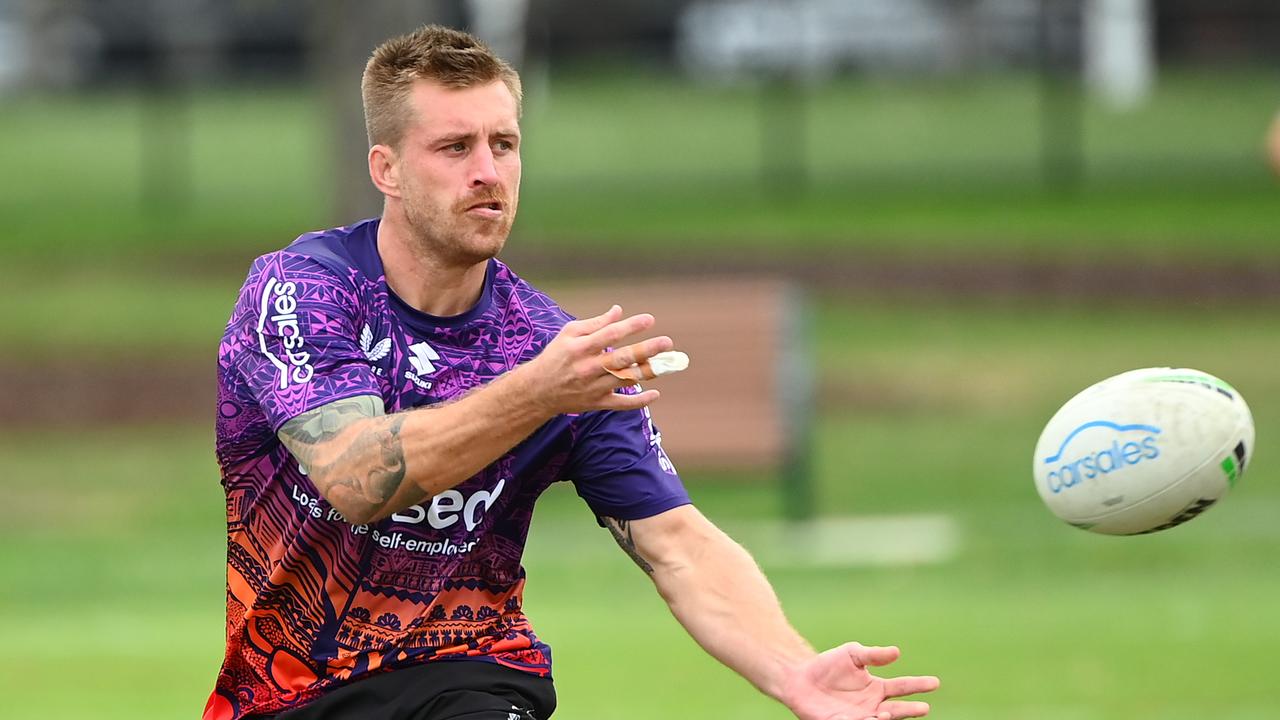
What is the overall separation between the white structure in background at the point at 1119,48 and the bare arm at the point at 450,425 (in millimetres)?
28290

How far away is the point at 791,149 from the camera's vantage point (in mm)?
29531

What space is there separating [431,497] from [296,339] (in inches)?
20.1

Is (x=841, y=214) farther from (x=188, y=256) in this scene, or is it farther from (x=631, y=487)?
(x=631, y=487)

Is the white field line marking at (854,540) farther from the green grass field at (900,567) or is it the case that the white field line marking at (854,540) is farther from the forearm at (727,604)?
the forearm at (727,604)

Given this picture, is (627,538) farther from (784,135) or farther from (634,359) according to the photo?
(784,135)

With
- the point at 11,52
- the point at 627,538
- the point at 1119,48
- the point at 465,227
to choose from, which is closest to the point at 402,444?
the point at 465,227

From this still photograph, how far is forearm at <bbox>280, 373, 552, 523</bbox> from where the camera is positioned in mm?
4562

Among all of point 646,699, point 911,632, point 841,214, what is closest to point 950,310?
point 841,214

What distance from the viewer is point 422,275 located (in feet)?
17.2

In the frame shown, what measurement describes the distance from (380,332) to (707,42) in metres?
30.9

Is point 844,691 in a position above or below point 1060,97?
below

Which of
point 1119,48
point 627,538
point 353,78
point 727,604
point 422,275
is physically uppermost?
point 1119,48

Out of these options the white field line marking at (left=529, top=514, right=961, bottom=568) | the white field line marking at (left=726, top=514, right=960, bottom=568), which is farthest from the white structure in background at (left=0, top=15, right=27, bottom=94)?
the white field line marking at (left=726, top=514, right=960, bottom=568)

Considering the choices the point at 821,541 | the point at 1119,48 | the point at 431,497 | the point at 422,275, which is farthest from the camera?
the point at 1119,48
